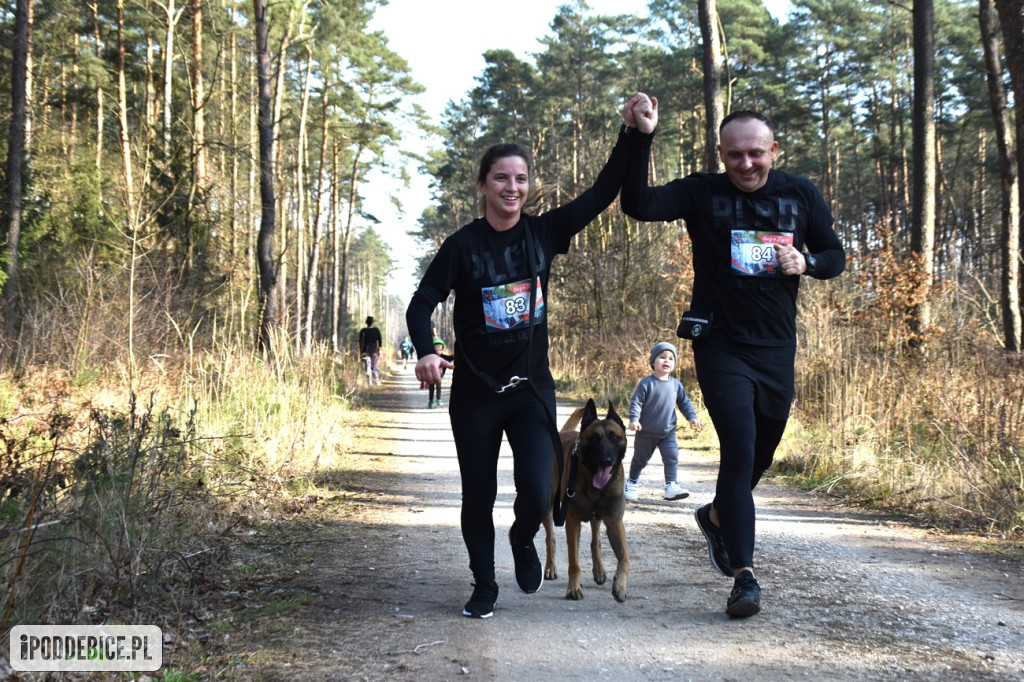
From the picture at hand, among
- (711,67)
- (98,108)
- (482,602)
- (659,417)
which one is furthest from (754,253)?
(98,108)

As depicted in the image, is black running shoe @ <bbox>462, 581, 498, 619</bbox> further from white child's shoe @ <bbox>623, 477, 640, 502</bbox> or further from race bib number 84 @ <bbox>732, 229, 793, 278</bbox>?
white child's shoe @ <bbox>623, 477, 640, 502</bbox>

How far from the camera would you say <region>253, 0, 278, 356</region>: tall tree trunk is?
15195 millimetres

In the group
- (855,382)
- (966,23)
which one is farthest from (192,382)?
(966,23)

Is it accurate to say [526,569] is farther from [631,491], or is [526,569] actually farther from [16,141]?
[16,141]

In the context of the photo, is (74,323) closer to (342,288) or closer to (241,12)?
(241,12)

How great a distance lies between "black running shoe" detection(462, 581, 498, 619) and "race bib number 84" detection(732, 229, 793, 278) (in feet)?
6.64

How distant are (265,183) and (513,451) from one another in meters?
13.6

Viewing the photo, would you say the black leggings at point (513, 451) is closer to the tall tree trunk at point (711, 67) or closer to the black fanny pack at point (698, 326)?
the black fanny pack at point (698, 326)

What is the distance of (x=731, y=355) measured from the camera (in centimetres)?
419

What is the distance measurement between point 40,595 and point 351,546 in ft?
8.45

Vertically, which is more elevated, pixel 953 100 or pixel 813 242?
pixel 953 100

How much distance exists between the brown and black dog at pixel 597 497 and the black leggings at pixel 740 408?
0.67 m

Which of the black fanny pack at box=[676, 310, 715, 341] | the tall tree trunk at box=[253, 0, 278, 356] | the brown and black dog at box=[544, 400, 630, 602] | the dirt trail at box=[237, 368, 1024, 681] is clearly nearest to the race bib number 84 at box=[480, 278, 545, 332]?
the black fanny pack at box=[676, 310, 715, 341]

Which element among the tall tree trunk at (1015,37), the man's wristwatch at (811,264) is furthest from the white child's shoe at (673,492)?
the tall tree trunk at (1015,37)
